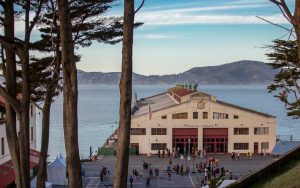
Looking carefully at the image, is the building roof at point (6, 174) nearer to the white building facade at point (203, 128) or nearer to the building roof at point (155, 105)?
the white building facade at point (203, 128)

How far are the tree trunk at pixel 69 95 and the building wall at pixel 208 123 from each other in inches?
1736

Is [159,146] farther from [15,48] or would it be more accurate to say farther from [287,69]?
[15,48]

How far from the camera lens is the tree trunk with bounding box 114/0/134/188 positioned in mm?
7363

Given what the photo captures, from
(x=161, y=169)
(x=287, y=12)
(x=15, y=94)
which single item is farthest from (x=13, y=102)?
(x=161, y=169)

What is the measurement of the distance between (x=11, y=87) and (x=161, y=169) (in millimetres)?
29120

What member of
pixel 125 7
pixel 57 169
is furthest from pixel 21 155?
pixel 57 169

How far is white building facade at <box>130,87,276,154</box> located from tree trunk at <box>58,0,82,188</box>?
44.1m

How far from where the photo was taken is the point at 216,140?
5362 centimetres

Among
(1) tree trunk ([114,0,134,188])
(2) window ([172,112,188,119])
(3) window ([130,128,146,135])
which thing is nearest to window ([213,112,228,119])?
(2) window ([172,112,188,119])

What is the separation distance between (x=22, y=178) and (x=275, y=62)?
51.9 ft

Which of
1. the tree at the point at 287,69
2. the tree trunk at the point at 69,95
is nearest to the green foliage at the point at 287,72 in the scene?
the tree at the point at 287,69

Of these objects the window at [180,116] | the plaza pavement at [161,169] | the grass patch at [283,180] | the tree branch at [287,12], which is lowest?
the plaza pavement at [161,169]

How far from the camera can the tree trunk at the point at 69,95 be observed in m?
7.80

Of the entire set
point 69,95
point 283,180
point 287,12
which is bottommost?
point 283,180
